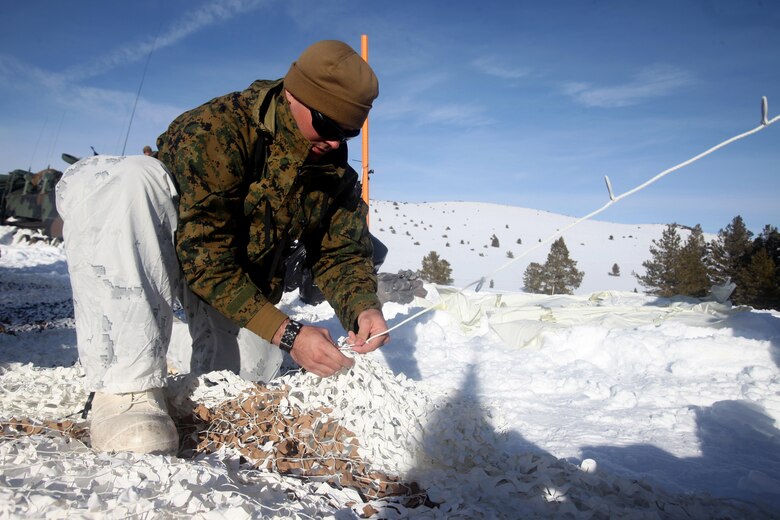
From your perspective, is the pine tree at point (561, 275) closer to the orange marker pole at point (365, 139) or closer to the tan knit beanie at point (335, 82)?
the orange marker pole at point (365, 139)

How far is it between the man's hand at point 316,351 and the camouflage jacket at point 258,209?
98 millimetres

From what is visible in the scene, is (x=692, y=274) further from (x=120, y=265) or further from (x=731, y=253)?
(x=120, y=265)

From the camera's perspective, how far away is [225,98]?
1.98 meters

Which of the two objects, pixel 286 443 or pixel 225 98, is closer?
pixel 286 443

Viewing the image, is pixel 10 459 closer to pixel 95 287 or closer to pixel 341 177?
pixel 95 287

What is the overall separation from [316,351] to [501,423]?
103 cm

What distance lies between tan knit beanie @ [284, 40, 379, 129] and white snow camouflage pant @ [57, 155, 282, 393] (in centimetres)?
61

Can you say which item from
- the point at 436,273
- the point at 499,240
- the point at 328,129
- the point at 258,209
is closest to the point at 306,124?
the point at 328,129

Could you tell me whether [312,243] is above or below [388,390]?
above


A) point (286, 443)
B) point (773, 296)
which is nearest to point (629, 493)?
point (286, 443)

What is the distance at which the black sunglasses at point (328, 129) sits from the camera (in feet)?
6.14

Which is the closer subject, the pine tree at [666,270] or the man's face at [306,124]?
the man's face at [306,124]

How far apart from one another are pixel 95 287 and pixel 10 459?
0.57 meters

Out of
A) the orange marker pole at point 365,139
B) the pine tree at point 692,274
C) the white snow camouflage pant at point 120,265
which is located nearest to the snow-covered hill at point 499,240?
the pine tree at point 692,274
